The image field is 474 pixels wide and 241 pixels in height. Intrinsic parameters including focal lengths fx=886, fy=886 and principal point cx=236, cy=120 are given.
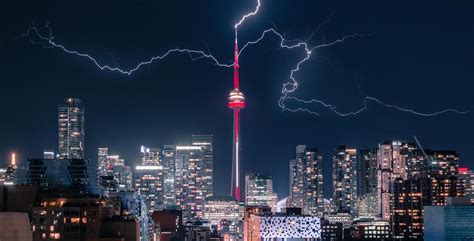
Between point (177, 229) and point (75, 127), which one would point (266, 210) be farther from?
point (75, 127)

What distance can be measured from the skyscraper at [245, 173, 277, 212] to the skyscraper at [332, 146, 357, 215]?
8.76 meters

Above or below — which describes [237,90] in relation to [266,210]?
above

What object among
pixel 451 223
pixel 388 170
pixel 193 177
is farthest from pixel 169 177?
pixel 451 223

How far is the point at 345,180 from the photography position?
96438 millimetres

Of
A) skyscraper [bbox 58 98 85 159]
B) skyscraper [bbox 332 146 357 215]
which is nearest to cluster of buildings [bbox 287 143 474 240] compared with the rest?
skyscraper [bbox 332 146 357 215]

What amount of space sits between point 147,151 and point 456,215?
41755 millimetres

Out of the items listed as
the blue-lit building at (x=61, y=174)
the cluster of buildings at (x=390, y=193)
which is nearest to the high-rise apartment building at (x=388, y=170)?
the cluster of buildings at (x=390, y=193)

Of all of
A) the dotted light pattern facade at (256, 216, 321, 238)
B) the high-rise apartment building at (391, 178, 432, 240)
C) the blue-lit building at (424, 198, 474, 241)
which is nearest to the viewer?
the dotted light pattern facade at (256, 216, 321, 238)

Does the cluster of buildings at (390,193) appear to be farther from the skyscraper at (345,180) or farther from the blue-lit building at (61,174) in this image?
the blue-lit building at (61,174)

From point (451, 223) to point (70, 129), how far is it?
1405 inches

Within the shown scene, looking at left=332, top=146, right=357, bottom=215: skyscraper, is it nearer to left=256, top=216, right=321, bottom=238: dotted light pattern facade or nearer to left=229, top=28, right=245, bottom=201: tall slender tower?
left=229, top=28, right=245, bottom=201: tall slender tower

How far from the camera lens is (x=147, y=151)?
320ft

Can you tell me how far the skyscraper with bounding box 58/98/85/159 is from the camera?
80.6 meters

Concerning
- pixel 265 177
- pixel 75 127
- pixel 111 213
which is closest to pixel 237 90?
pixel 75 127
